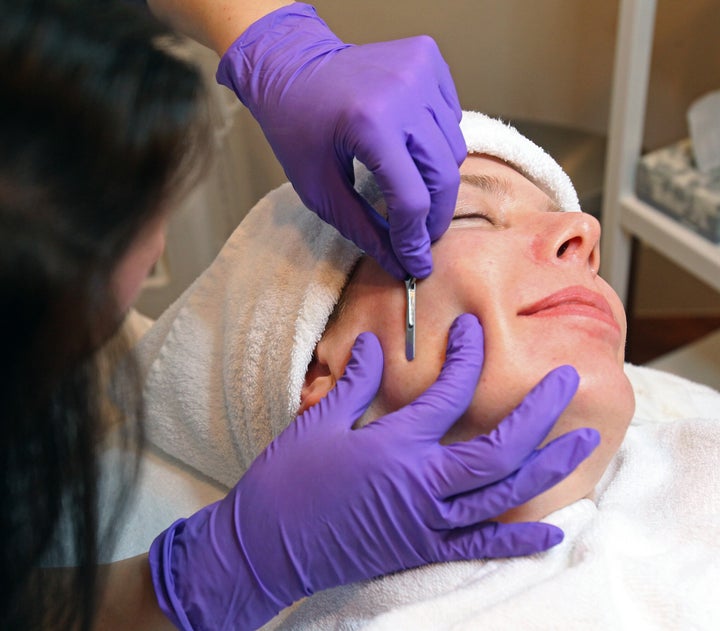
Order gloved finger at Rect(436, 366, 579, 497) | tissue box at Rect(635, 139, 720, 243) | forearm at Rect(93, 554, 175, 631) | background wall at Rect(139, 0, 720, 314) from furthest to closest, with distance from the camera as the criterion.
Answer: background wall at Rect(139, 0, 720, 314) < tissue box at Rect(635, 139, 720, 243) < forearm at Rect(93, 554, 175, 631) < gloved finger at Rect(436, 366, 579, 497)

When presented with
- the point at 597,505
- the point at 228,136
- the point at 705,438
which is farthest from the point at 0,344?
the point at 228,136

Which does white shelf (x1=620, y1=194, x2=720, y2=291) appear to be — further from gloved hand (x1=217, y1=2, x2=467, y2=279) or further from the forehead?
gloved hand (x1=217, y1=2, x2=467, y2=279)

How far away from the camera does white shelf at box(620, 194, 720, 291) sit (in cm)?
160

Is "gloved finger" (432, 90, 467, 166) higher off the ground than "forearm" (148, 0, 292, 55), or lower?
lower

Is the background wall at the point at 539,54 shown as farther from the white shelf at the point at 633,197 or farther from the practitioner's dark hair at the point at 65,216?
the practitioner's dark hair at the point at 65,216

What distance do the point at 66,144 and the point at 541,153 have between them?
0.74 metres

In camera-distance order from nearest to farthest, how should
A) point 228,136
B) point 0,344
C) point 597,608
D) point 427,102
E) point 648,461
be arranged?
point 0,344, point 597,608, point 427,102, point 648,461, point 228,136

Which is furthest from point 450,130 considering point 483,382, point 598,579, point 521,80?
point 521,80

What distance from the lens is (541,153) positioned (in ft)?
3.72

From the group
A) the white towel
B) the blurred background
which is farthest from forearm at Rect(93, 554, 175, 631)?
the blurred background

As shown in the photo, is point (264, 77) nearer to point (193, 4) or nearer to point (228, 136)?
point (193, 4)

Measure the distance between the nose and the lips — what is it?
47 mm

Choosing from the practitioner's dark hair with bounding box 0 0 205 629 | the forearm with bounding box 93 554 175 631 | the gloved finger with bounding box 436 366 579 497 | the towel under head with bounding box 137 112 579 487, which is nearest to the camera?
the practitioner's dark hair with bounding box 0 0 205 629

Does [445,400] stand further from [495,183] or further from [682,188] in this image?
[682,188]
